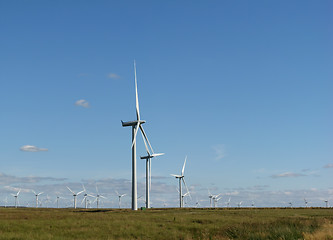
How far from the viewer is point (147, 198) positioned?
127125 millimetres

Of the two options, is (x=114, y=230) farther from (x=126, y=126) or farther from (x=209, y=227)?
(x=126, y=126)

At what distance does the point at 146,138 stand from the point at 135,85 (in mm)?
15813

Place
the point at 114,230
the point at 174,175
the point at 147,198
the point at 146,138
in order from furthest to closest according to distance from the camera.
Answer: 1. the point at 174,175
2. the point at 147,198
3. the point at 146,138
4. the point at 114,230

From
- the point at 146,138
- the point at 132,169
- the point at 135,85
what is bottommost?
the point at 132,169

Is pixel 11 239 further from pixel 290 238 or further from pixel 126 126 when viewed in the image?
Answer: pixel 126 126

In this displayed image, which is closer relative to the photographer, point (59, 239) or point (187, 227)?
point (59, 239)

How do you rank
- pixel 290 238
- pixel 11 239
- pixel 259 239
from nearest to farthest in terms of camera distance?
1. pixel 290 238
2. pixel 259 239
3. pixel 11 239

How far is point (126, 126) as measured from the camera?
11481 cm

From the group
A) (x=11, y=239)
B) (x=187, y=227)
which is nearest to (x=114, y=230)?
(x=187, y=227)

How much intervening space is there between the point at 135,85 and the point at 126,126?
1245cm

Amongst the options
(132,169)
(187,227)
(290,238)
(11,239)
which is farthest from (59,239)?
(132,169)

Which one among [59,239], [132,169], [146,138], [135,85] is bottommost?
[59,239]

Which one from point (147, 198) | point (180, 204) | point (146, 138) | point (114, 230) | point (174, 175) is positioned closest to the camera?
point (114, 230)

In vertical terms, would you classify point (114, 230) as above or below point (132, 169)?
below
